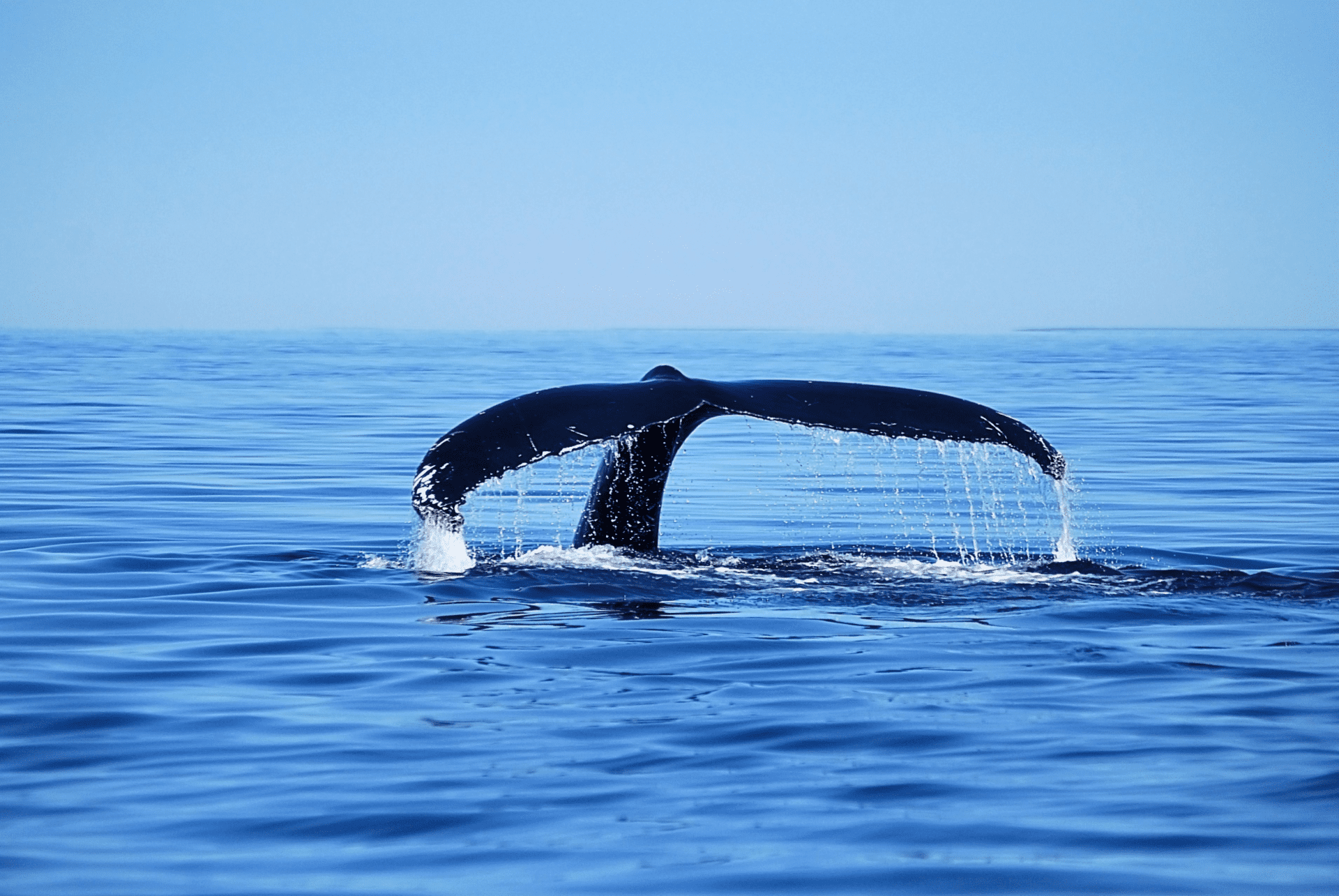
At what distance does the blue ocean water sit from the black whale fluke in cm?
24

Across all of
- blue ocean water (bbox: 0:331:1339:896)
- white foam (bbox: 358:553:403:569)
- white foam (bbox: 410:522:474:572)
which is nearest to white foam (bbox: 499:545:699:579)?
blue ocean water (bbox: 0:331:1339:896)

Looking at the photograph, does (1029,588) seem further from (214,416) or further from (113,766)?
(214,416)

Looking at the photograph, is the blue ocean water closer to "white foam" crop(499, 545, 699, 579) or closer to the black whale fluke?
"white foam" crop(499, 545, 699, 579)

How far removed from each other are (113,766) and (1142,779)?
3000mm

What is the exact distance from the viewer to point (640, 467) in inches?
341

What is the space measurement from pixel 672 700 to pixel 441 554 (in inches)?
151

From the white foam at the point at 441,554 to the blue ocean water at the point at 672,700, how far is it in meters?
0.15

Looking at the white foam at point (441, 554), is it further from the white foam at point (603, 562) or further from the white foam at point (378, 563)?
the white foam at point (603, 562)

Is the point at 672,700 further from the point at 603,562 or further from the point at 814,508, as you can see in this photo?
the point at 814,508

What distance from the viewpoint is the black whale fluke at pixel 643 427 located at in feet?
22.1

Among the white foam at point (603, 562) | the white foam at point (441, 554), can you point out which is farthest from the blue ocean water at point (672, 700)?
the white foam at point (441, 554)

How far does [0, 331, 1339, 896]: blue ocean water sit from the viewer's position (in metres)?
4.32

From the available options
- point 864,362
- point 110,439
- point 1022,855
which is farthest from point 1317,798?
point 864,362

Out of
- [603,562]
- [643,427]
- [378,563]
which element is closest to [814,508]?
[378,563]
